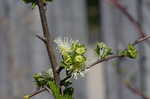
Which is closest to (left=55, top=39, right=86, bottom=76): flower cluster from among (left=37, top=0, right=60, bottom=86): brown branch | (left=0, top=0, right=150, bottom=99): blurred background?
(left=37, top=0, right=60, bottom=86): brown branch

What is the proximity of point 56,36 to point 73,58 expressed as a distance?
134 cm

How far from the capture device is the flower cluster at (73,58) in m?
0.82

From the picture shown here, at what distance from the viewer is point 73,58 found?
0.84 metres

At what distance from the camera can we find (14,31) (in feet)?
7.20

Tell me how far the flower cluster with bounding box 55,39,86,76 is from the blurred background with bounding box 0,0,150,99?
131 centimetres

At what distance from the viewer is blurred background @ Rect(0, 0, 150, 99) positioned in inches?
85.7

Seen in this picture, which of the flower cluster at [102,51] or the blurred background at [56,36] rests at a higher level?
the blurred background at [56,36]

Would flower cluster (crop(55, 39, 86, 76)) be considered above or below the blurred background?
below

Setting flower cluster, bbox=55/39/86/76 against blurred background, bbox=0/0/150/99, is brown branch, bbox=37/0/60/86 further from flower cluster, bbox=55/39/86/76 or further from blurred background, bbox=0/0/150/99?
blurred background, bbox=0/0/150/99

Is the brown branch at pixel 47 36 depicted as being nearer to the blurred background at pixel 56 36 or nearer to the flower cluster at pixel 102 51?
the flower cluster at pixel 102 51

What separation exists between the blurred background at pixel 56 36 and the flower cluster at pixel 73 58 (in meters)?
1.31

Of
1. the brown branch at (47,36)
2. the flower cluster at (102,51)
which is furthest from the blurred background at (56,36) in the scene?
the brown branch at (47,36)

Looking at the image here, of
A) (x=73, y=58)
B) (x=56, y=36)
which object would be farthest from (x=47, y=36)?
(x=56, y=36)

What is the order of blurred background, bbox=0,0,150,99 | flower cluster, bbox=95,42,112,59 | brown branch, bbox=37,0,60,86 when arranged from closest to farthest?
brown branch, bbox=37,0,60,86 → flower cluster, bbox=95,42,112,59 → blurred background, bbox=0,0,150,99
